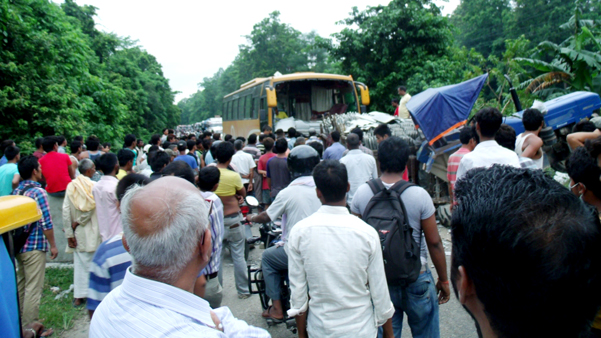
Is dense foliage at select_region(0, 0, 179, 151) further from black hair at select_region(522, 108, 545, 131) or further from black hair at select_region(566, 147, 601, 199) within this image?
black hair at select_region(566, 147, 601, 199)

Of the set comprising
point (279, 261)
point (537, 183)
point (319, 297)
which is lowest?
point (279, 261)

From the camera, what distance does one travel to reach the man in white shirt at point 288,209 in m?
3.49

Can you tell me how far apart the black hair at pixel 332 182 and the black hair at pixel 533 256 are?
1496mm

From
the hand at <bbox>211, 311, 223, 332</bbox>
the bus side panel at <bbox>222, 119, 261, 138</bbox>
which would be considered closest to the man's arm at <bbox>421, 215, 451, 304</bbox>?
the hand at <bbox>211, 311, 223, 332</bbox>

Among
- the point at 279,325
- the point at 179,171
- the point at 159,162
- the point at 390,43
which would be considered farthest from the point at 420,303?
the point at 390,43

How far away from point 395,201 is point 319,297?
0.80 metres

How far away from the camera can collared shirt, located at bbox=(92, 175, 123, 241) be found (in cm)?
417

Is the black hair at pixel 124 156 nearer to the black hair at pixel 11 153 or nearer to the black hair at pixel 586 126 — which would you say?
the black hair at pixel 11 153

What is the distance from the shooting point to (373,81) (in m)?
19.4

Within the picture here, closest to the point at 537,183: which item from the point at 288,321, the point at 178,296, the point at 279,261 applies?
the point at 178,296

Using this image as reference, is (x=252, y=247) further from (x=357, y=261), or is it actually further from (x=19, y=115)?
(x=19, y=115)

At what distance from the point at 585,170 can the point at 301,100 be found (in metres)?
12.6

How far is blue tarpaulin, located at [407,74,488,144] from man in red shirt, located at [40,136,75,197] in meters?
5.78

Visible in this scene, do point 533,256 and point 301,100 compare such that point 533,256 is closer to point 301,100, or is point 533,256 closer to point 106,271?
point 106,271
